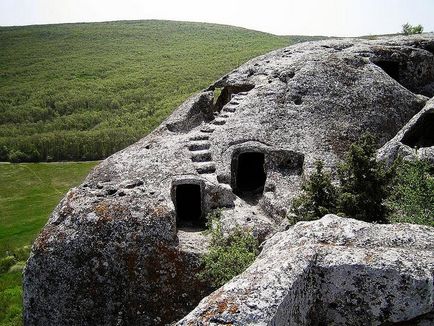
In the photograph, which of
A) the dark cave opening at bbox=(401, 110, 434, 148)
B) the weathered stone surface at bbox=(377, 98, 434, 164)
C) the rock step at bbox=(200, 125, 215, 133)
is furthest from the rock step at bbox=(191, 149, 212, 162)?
the dark cave opening at bbox=(401, 110, 434, 148)

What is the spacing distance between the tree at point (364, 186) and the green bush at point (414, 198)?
17.1 inches

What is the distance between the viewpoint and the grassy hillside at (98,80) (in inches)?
4299

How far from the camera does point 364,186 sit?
16891 millimetres

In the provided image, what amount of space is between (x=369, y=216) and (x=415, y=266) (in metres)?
7.59

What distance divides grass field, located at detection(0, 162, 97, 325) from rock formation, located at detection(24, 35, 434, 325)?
2534cm

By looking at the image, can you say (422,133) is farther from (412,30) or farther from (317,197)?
(412,30)

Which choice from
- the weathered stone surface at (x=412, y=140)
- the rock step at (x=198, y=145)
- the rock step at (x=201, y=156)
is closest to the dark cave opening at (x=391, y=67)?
the weathered stone surface at (x=412, y=140)

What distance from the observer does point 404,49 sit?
36219 mm

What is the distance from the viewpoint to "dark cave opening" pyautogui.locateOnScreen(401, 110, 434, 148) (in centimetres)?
2260

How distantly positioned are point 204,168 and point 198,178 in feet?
3.38

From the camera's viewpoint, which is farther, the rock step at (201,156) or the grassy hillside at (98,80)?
the grassy hillside at (98,80)

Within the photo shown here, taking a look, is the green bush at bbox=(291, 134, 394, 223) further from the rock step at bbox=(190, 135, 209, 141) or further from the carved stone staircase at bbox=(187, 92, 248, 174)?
the rock step at bbox=(190, 135, 209, 141)

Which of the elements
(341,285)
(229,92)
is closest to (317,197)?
(341,285)

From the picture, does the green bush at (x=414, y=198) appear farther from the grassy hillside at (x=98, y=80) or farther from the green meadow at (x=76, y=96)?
the grassy hillside at (x=98, y=80)
